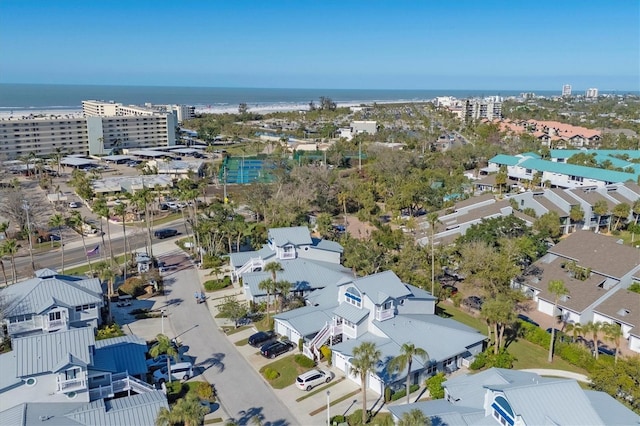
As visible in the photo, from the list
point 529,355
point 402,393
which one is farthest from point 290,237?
point 529,355

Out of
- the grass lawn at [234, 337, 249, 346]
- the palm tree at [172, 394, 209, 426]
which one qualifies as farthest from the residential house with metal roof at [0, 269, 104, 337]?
the palm tree at [172, 394, 209, 426]

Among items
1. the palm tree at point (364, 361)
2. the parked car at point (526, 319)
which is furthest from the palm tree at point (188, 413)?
the parked car at point (526, 319)

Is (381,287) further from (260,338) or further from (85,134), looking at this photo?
(85,134)

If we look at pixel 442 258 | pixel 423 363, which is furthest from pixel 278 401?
pixel 442 258

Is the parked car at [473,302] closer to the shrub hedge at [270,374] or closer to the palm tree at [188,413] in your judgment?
the shrub hedge at [270,374]

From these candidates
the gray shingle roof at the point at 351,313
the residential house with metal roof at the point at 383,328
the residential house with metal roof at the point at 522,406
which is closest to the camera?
the residential house with metal roof at the point at 522,406
